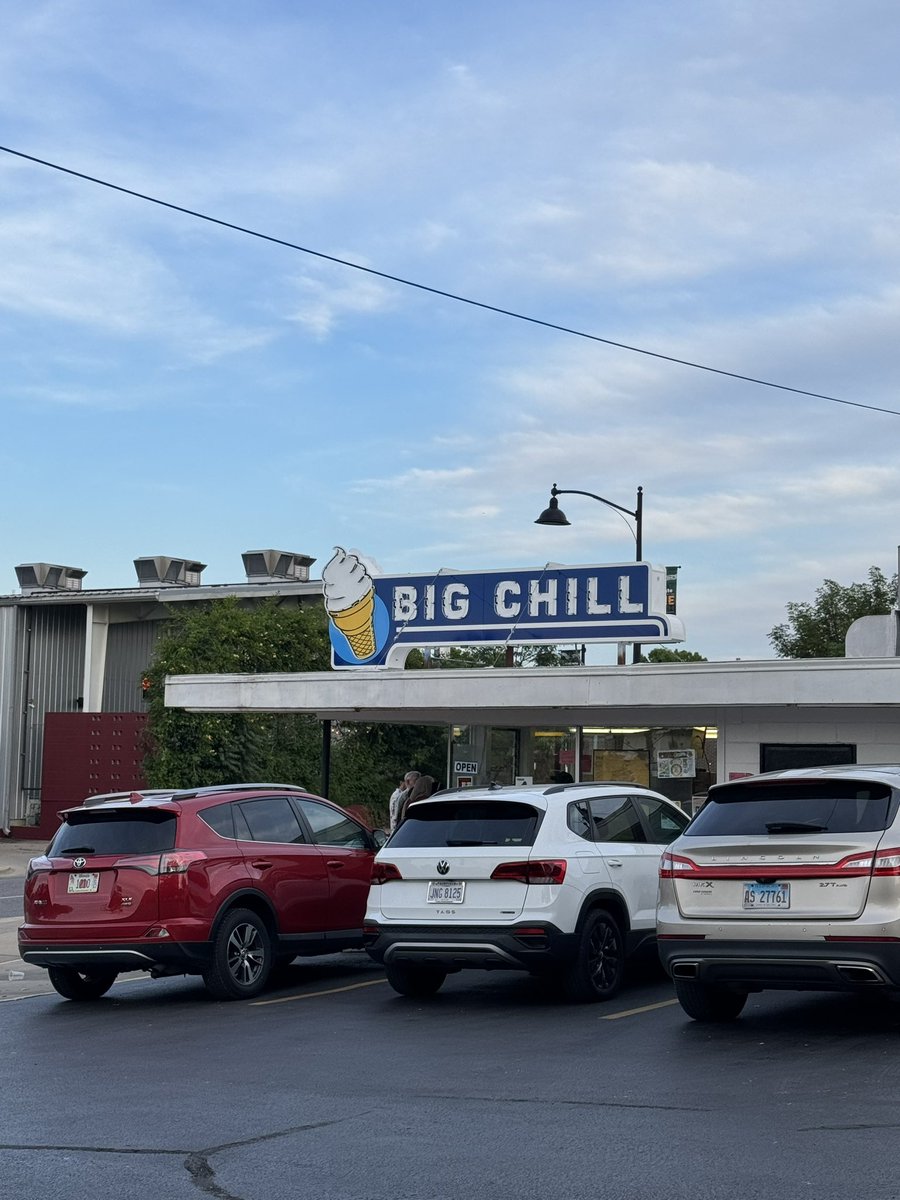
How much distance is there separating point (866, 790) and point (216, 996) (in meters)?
5.57

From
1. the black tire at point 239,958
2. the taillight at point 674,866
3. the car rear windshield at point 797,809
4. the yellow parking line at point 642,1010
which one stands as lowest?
the yellow parking line at point 642,1010

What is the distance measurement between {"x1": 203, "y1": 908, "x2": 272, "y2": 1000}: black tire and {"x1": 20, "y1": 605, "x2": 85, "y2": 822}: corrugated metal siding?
30.7 meters

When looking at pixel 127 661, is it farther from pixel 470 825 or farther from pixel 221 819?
pixel 470 825

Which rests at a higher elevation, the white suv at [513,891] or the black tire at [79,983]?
the white suv at [513,891]

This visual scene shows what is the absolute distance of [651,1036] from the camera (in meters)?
10.4

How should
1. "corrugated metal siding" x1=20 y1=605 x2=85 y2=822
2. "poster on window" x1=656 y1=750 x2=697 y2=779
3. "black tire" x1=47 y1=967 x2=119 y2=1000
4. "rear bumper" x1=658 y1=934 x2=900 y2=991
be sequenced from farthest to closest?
"corrugated metal siding" x1=20 y1=605 x2=85 y2=822 → "poster on window" x1=656 y1=750 x2=697 y2=779 → "black tire" x1=47 y1=967 x2=119 y2=1000 → "rear bumper" x1=658 y1=934 x2=900 y2=991

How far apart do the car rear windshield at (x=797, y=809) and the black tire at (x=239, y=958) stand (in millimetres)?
4061

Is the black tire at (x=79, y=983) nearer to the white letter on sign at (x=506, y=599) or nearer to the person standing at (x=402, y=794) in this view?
the person standing at (x=402, y=794)

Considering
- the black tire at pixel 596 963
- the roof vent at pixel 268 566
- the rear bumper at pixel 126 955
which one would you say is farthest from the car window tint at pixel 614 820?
the roof vent at pixel 268 566

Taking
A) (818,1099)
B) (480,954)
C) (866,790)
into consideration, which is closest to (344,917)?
(480,954)

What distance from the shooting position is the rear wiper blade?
10.0m

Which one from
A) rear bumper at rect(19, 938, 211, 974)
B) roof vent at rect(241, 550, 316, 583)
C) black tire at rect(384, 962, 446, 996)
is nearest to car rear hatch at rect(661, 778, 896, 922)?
black tire at rect(384, 962, 446, 996)

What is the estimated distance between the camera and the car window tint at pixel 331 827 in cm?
1416

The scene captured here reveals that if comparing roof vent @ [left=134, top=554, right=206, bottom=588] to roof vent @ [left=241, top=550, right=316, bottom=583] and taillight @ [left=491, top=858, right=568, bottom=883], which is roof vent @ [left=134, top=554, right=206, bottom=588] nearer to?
roof vent @ [left=241, top=550, right=316, bottom=583]
